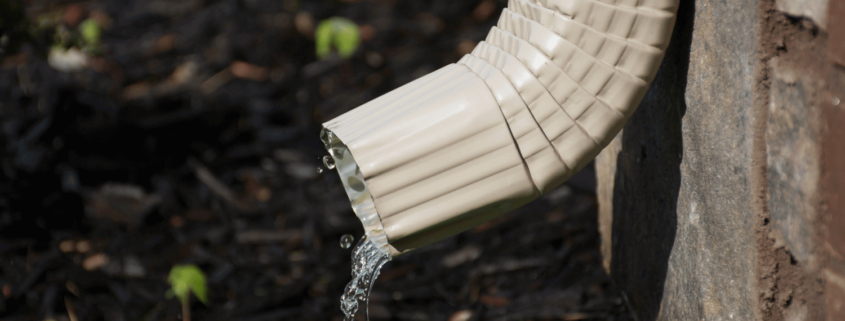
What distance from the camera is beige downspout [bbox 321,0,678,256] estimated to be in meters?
0.90

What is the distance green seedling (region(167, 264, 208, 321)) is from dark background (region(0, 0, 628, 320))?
4cm

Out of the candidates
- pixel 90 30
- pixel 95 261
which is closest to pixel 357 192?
pixel 95 261

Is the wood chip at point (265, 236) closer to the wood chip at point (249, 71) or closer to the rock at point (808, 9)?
the wood chip at point (249, 71)

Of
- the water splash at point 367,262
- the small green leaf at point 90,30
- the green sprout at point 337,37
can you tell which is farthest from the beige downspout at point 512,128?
the small green leaf at point 90,30

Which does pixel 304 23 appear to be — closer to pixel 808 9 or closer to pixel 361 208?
pixel 361 208

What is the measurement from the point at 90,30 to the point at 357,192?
269cm

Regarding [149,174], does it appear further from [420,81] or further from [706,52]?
[706,52]

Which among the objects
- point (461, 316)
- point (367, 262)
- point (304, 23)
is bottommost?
point (461, 316)

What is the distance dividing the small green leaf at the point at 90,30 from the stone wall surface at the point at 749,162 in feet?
9.35

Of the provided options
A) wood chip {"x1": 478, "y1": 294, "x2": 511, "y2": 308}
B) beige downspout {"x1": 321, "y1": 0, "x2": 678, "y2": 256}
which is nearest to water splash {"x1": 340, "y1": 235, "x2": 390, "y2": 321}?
beige downspout {"x1": 321, "y1": 0, "x2": 678, "y2": 256}

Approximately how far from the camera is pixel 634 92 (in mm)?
910

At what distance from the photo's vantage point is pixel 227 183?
103 inches

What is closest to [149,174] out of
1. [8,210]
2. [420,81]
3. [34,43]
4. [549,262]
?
[8,210]

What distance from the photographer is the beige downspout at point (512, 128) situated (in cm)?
90
